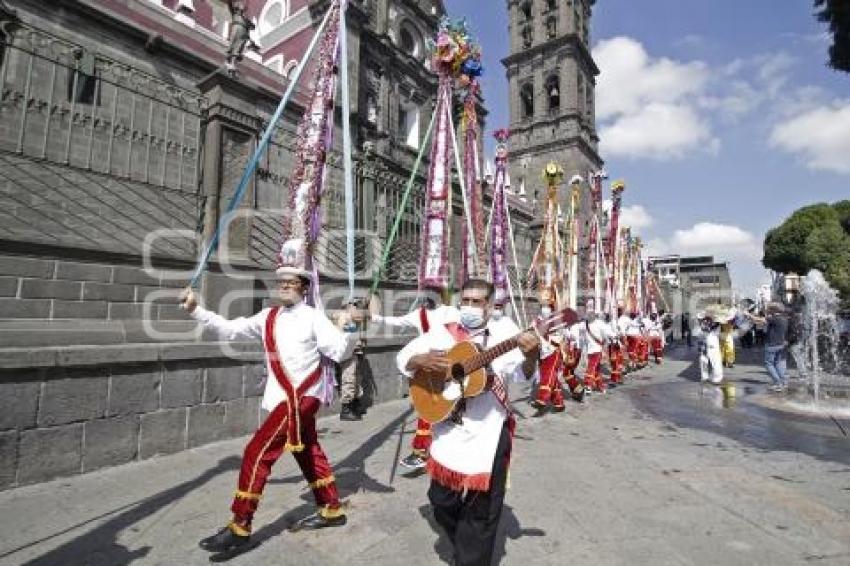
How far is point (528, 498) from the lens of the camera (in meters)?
4.32

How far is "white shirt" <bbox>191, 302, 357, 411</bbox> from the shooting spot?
3.73m

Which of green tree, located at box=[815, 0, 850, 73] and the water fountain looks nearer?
the water fountain

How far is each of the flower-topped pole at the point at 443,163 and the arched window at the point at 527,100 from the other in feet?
133

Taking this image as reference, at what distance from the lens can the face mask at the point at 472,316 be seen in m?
3.19

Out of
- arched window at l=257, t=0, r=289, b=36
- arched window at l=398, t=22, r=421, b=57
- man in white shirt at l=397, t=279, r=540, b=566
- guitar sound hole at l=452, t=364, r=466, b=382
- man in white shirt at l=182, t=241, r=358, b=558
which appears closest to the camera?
man in white shirt at l=397, t=279, r=540, b=566

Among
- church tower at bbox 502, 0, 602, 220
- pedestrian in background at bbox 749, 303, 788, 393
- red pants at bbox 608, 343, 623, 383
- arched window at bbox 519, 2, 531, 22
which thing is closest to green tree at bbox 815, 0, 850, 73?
pedestrian in background at bbox 749, 303, 788, 393

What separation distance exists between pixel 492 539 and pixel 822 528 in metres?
2.79

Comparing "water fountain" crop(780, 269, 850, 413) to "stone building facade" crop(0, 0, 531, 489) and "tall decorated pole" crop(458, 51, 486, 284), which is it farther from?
"stone building facade" crop(0, 0, 531, 489)

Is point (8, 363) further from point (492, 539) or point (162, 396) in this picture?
point (492, 539)

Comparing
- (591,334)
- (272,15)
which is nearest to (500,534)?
(591,334)

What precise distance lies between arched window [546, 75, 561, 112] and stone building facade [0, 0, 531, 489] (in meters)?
33.2

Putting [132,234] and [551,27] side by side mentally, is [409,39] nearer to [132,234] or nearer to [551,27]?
[132,234]

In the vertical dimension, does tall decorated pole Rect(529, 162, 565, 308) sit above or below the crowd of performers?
above

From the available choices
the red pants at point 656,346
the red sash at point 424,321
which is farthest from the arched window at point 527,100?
the red sash at point 424,321
